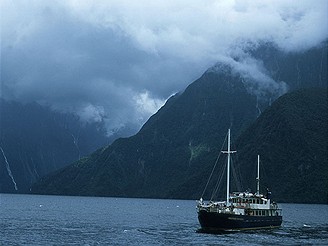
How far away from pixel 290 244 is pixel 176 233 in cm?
3447

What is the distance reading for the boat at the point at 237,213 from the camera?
460 feet

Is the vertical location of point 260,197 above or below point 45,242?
above

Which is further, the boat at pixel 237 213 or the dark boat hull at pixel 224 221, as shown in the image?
the boat at pixel 237 213

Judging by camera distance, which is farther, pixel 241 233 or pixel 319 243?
pixel 241 233

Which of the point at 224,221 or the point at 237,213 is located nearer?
the point at 224,221

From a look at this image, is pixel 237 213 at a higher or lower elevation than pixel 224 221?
higher

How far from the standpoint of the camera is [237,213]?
477 ft

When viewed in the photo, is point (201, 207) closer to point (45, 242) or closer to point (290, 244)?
point (290, 244)

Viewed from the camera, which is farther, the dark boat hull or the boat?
the boat

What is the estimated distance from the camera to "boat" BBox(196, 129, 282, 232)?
140 m

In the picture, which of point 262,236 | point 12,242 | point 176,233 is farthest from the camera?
point 176,233

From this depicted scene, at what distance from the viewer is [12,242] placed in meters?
116

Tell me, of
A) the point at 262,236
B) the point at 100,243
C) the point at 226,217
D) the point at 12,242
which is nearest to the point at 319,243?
the point at 262,236

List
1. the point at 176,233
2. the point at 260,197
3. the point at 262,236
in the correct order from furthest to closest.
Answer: the point at 260,197, the point at 176,233, the point at 262,236
